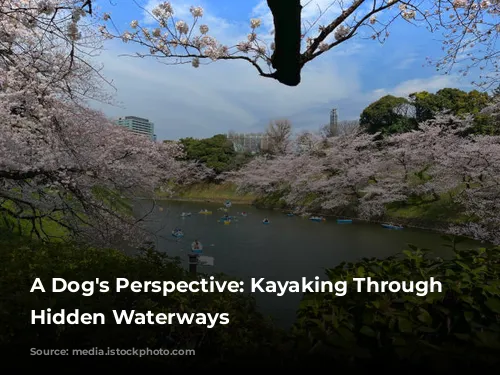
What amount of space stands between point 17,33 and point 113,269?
16.2 ft

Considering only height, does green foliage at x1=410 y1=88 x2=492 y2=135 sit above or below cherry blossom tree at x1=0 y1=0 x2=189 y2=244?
above

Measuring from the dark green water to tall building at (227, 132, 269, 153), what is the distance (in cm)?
2333

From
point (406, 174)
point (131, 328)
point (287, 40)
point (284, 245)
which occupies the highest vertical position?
point (406, 174)

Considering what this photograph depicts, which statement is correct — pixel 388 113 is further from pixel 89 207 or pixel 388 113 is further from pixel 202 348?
pixel 202 348

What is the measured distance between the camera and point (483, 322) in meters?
1.39

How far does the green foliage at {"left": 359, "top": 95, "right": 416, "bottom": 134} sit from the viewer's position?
28.7 m

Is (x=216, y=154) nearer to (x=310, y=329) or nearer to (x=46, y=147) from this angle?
(x=46, y=147)

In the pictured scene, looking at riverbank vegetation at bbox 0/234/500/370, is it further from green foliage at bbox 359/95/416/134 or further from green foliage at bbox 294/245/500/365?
green foliage at bbox 359/95/416/134

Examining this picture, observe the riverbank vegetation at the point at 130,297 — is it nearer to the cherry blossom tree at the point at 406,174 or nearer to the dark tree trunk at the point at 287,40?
the dark tree trunk at the point at 287,40

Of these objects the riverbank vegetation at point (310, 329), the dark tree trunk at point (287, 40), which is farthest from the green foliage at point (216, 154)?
the riverbank vegetation at point (310, 329)

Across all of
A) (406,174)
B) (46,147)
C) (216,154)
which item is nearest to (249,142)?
(216,154)

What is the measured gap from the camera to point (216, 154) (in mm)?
40438

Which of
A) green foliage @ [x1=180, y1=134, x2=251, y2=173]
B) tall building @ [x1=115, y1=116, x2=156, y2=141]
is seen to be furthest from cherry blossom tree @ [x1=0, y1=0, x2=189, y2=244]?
green foliage @ [x1=180, y1=134, x2=251, y2=173]

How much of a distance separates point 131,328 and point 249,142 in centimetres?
4671
